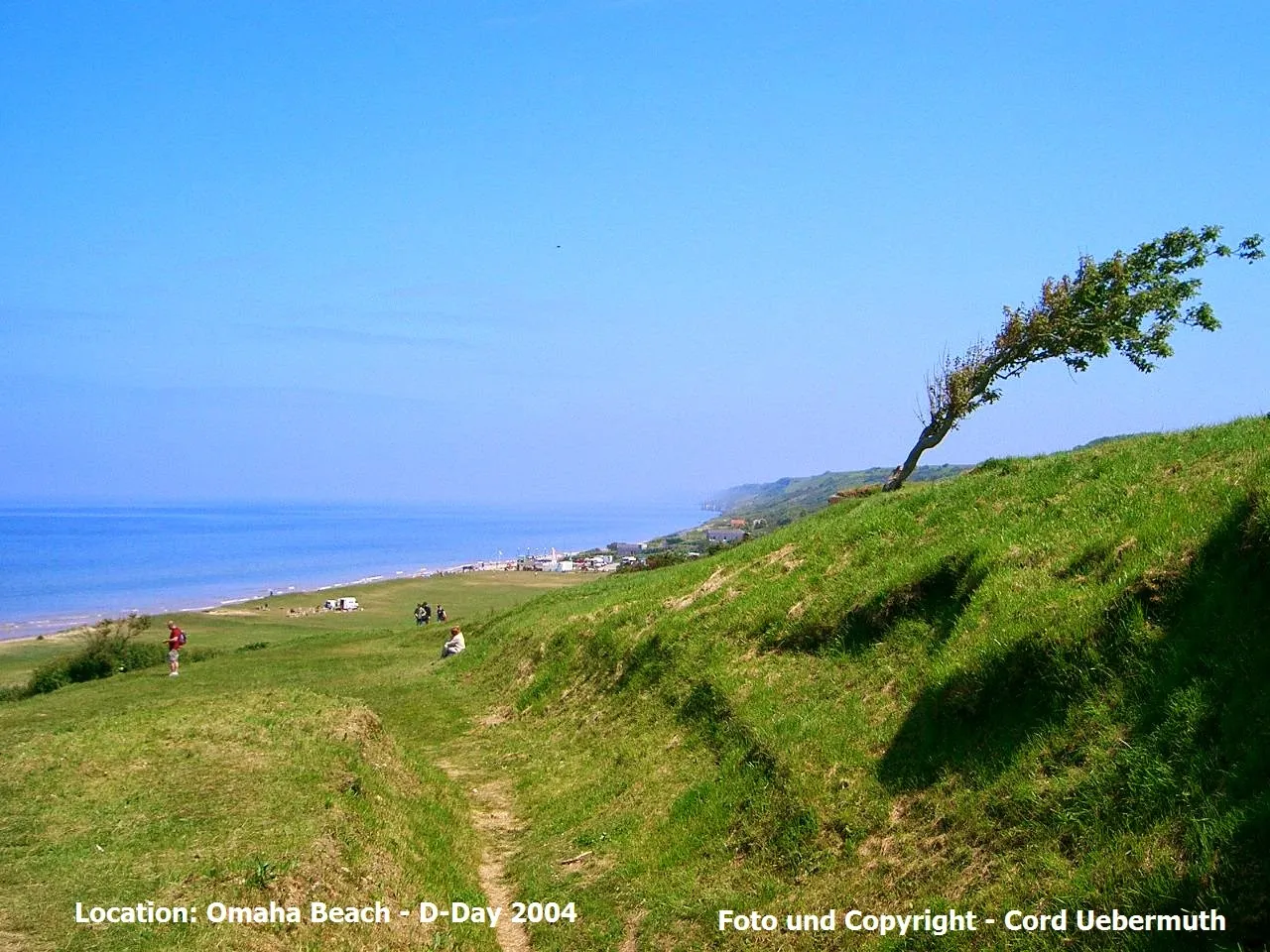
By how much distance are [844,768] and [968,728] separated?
76.9 inches

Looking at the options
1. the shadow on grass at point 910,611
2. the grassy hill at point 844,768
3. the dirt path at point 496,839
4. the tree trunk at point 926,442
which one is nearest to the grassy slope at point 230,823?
the grassy hill at point 844,768

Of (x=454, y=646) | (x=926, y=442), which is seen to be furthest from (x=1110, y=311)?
(x=454, y=646)

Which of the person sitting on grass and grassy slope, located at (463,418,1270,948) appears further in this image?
the person sitting on grass

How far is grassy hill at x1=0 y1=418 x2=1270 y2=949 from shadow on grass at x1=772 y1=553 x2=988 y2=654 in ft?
0.22

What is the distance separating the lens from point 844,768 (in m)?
12.2

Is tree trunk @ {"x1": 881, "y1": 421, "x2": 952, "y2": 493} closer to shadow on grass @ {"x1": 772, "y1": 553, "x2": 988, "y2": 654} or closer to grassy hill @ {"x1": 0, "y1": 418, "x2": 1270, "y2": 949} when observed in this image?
grassy hill @ {"x1": 0, "y1": 418, "x2": 1270, "y2": 949}

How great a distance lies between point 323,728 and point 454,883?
214 inches

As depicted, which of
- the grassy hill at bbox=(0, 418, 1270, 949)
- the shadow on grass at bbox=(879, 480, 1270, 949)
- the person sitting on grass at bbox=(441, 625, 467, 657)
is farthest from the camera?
the person sitting on grass at bbox=(441, 625, 467, 657)

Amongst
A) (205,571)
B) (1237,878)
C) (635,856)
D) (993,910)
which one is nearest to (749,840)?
(635,856)

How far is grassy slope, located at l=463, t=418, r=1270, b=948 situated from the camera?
27.0 ft

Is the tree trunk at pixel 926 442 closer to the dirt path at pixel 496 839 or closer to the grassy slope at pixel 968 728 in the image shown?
the grassy slope at pixel 968 728

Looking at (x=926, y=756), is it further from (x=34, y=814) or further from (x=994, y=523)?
(x=34, y=814)

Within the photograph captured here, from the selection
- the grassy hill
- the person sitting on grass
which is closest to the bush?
the person sitting on grass

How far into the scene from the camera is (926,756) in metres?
11.3
